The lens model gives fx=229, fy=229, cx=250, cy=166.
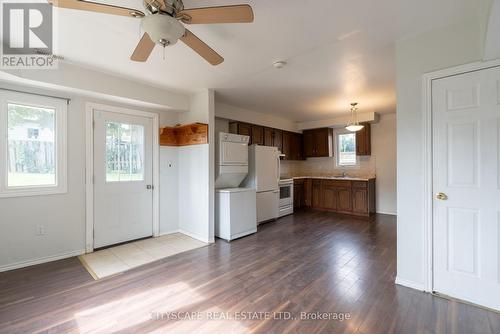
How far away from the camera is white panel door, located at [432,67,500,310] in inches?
72.1

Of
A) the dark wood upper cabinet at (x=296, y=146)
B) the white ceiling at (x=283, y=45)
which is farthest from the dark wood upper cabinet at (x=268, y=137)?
the white ceiling at (x=283, y=45)

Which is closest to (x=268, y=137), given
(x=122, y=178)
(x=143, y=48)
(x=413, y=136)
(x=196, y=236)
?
(x=196, y=236)

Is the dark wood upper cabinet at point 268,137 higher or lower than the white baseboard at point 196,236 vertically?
higher

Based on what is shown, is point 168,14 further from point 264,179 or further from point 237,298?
point 264,179

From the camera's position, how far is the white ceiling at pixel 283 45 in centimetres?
180

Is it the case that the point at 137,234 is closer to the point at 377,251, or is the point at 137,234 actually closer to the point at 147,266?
the point at 147,266

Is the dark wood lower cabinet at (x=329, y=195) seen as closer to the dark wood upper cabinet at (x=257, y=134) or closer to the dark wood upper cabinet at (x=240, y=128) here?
the dark wood upper cabinet at (x=257, y=134)

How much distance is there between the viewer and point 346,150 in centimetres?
613

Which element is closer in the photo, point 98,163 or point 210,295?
point 210,295

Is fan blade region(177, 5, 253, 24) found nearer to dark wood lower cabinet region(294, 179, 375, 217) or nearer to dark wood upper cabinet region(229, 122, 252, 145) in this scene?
dark wood upper cabinet region(229, 122, 252, 145)

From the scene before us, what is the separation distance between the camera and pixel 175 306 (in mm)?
1983

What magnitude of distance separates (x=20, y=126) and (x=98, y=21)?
183 cm

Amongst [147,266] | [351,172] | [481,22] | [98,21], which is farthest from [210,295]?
[351,172]

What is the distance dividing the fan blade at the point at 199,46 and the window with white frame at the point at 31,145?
232 centimetres
